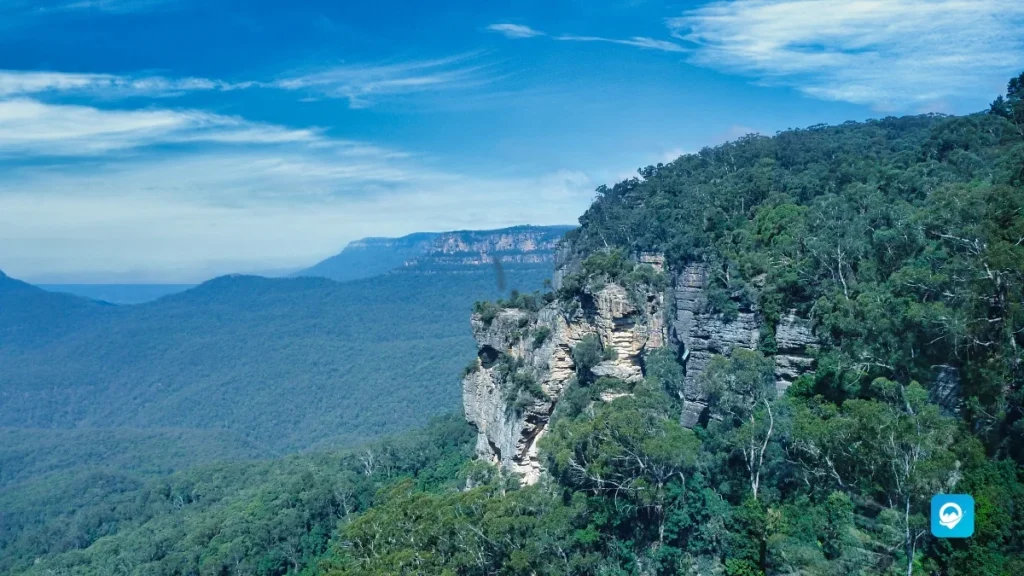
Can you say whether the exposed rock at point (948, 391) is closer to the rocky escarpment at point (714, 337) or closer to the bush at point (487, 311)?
the rocky escarpment at point (714, 337)

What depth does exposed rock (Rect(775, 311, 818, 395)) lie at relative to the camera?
25469mm

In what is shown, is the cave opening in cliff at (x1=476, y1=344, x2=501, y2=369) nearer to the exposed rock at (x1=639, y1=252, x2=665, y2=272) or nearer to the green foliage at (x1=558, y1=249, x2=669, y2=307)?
the green foliage at (x1=558, y1=249, x2=669, y2=307)

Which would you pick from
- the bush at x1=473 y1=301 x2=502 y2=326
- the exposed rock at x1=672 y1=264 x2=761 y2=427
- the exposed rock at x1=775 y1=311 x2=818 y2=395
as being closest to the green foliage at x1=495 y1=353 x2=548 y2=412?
the bush at x1=473 y1=301 x2=502 y2=326

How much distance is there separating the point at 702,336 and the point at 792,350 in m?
3.93

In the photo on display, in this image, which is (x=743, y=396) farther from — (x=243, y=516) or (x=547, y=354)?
(x=243, y=516)

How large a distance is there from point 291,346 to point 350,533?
176 metres

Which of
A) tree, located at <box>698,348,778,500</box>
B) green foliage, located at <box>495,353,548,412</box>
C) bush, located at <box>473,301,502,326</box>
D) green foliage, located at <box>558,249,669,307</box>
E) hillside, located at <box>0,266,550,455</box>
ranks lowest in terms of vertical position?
hillside, located at <box>0,266,550,455</box>

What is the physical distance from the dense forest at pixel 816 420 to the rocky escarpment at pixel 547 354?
55.0 inches

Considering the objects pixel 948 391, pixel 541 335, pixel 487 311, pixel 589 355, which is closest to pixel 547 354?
pixel 541 335

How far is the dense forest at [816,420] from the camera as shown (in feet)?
59.0

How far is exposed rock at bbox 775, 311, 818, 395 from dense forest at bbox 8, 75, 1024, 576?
0.55 metres

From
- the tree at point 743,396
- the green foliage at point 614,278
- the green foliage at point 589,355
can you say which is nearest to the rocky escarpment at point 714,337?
the tree at point 743,396

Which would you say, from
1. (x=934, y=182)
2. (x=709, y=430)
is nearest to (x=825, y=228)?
(x=934, y=182)

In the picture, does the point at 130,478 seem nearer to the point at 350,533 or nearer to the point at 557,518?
the point at 350,533
